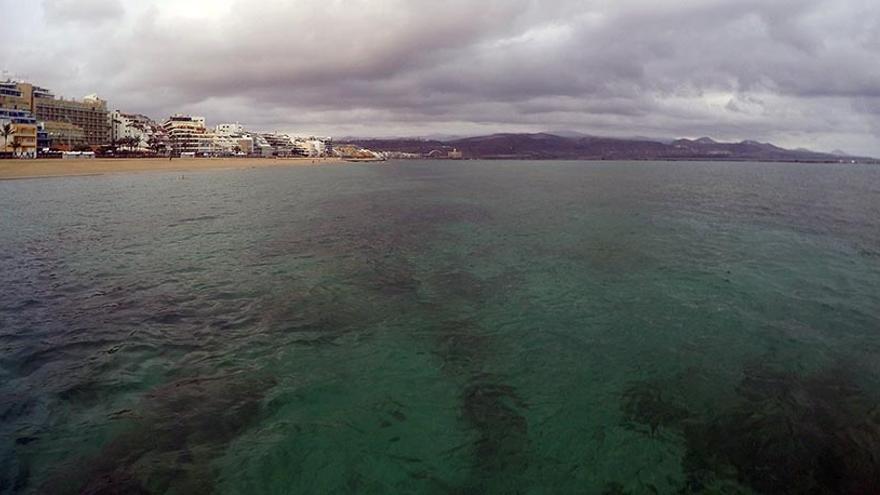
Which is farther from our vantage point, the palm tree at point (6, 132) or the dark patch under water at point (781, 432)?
the palm tree at point (6, 132)

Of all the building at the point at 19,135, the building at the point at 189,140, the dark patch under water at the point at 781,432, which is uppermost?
the building at the point at 189,140

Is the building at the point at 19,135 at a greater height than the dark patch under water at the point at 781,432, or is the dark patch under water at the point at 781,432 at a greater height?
the building at the point at 19,135

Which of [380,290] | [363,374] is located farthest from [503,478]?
[380,290]

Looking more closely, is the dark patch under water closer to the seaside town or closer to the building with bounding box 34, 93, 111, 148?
the seaside town

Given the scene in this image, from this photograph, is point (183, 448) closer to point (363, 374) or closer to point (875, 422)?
point (363, 374)

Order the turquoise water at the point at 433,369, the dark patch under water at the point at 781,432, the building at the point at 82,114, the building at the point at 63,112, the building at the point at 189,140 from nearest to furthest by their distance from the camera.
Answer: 1. the dark patch under water at the point at 781,432
2. the turquoise water at the point at 433,369
3. the building at the point at 63,112
4. the building at the point at 82,114
5. the building at the point at 189,140

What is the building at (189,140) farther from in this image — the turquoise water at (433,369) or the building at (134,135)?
the turquoise water at (433,369)

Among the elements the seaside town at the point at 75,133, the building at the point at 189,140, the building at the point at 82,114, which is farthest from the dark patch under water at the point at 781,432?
the building at the point at 189,140
